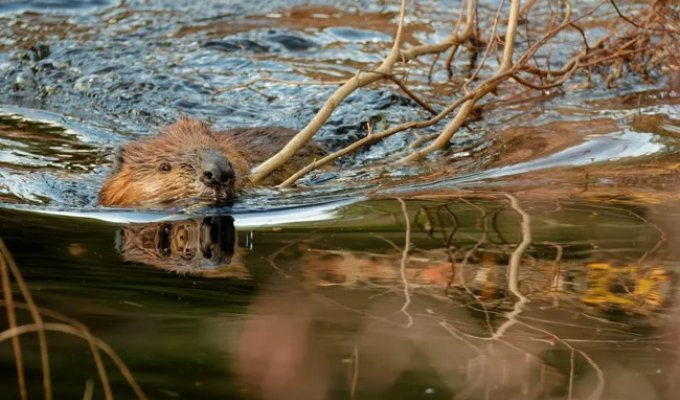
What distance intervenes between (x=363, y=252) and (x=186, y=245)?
67 centimetres

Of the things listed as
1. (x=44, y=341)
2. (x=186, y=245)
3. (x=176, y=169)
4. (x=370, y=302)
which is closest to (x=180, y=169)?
(x=176, y=169)

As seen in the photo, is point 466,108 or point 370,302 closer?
point 370,302

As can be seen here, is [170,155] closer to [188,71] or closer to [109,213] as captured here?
[109,213]

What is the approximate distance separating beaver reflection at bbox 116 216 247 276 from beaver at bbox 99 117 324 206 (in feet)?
1.45

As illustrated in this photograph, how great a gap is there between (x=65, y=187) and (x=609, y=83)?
12.3ft

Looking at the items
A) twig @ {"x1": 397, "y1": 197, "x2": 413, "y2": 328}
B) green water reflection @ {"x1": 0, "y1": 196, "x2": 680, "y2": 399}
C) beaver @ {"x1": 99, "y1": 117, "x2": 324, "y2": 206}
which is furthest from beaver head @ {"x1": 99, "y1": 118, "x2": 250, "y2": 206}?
twig @ {"x1": 397, "y1": 197, "x2": 413, "y2": 328}

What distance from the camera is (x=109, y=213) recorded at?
4.81 m

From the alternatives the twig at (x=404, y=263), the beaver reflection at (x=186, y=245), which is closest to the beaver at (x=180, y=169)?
the beaver reflection at (x=186, y=245)

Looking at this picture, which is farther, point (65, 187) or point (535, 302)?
point (65, 187)

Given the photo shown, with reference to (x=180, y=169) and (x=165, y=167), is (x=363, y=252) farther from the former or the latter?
(x=165, y=167)

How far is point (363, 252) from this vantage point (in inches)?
151

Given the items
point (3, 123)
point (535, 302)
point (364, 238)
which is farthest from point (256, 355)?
point (3, 123)

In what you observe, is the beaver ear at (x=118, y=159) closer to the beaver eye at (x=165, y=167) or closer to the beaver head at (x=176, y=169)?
the beaver head at (x=176, y=169)

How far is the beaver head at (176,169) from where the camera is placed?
514cm
